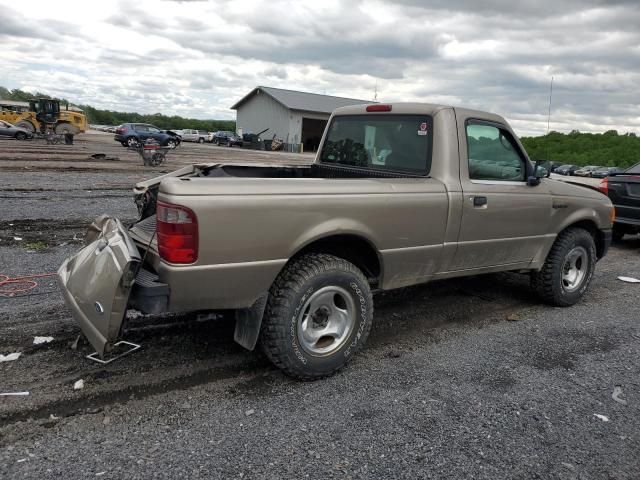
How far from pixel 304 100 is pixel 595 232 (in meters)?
49.2

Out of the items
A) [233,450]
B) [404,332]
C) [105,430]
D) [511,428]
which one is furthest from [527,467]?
[105,430]

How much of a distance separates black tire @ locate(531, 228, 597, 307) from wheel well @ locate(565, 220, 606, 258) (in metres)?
0.09

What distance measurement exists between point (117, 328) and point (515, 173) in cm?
373

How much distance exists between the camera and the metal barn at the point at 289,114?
48.8 m

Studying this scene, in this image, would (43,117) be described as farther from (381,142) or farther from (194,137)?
(381,142)

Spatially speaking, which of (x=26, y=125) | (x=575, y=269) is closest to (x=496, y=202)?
(x=575, y=269)

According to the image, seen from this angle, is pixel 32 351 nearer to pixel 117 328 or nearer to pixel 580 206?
pixel 117 328

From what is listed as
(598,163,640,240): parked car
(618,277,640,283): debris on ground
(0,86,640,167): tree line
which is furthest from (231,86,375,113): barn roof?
(618,277,640,283): debris on ground

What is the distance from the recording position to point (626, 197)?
344 inches

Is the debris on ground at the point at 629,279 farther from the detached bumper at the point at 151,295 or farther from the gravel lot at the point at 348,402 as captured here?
the detached bumper at the point at 151,295

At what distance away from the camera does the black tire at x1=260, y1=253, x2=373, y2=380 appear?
339cm

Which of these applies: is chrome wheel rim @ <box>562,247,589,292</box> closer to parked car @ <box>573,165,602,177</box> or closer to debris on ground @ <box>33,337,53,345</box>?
debris on ground @ <box>33,337,53,345</box>

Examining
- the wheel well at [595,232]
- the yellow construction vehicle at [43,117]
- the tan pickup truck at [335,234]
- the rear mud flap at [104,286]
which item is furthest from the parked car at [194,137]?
the rear mud flap at [104,286]

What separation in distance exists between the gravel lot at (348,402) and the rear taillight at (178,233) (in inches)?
38.0
